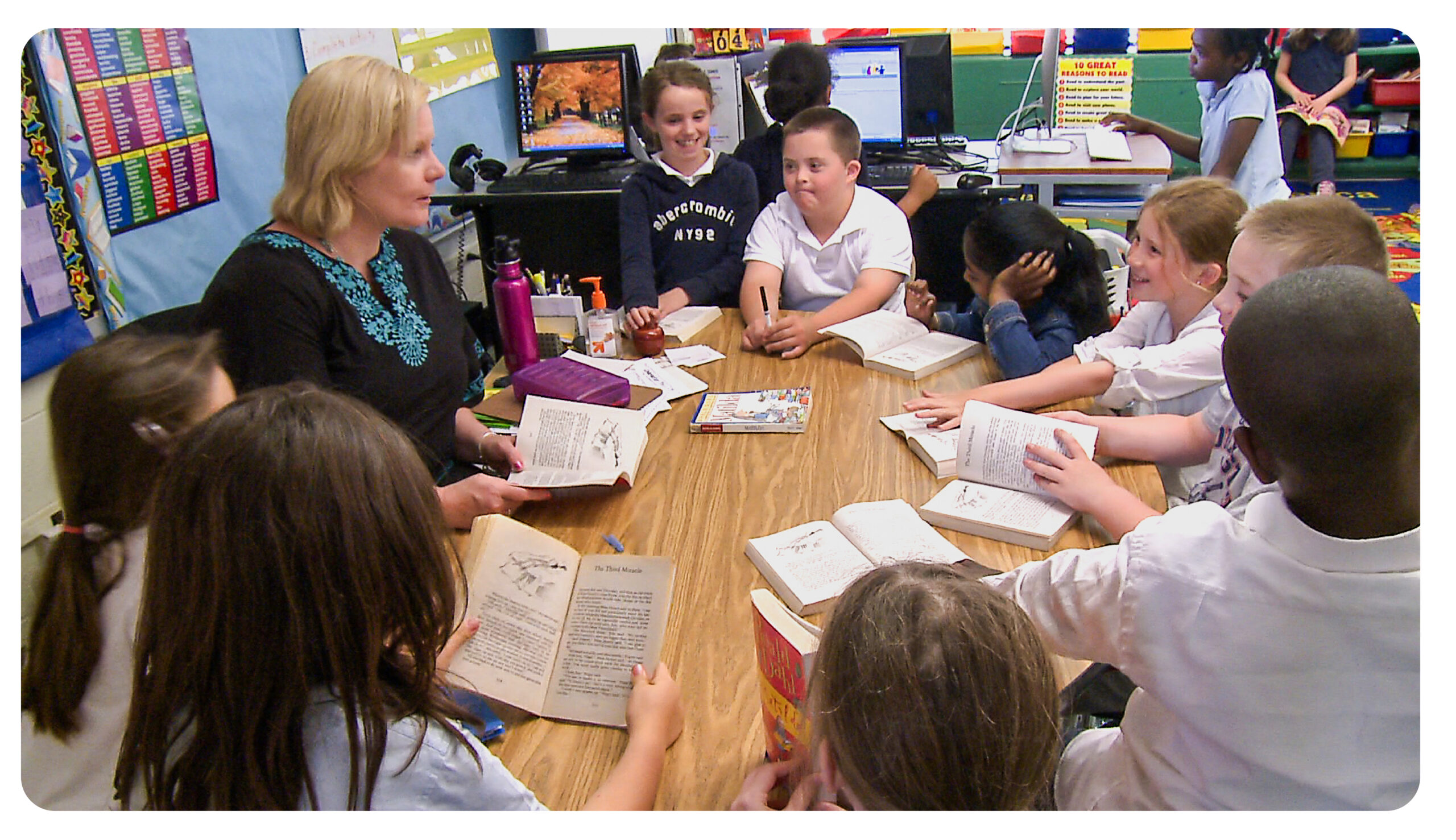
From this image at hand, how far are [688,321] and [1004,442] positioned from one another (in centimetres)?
104

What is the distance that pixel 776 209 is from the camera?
2.55 metres

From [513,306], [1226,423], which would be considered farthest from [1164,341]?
[513,306]

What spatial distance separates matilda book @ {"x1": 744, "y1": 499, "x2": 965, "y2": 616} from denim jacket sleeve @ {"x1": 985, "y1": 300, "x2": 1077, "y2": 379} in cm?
61

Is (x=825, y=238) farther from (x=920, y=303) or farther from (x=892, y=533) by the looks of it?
(x=892, y=533)

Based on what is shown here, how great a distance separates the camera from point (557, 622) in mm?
1113

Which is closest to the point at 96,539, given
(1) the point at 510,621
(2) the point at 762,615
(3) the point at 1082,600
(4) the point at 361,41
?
(1) the point at 510,621

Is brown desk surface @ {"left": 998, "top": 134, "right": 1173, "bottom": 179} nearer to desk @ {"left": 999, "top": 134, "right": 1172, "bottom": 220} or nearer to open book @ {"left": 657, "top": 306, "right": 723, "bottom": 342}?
desk @ {"left": 999, "top": 134, "right": 1172, "bottom": 220}

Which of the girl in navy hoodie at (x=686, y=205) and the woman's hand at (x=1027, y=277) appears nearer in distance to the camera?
the woman's hand at (x=1027, y=277)

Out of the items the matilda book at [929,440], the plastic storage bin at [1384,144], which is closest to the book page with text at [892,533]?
the matilda book at [929,440]

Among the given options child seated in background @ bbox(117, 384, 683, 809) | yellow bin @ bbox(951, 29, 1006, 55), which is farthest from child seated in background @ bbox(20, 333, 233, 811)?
yellow bin @ bbox(951, 29, 1006, 55)

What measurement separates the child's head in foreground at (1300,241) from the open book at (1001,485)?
0.32 m

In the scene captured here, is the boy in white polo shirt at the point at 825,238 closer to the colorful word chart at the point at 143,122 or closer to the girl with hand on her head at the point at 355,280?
the girl with hand on her head at the point at 355,280

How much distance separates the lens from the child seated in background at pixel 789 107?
3160mm

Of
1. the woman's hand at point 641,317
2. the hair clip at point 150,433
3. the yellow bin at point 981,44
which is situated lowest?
the woman's hand at point 641,317
